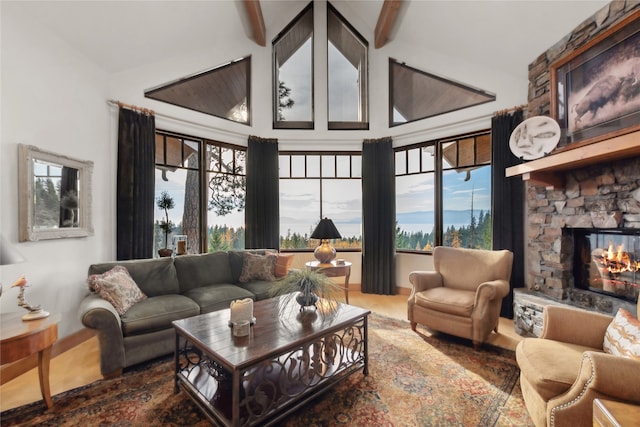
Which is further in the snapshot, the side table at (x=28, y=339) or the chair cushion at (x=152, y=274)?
the chair cushion at (x=152, y=274)

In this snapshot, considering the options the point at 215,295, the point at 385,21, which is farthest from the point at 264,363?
the point at 385,21

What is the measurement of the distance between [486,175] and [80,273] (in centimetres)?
505

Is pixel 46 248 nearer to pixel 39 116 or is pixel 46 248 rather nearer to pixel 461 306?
pixel 39 116

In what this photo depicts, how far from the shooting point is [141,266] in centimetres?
304

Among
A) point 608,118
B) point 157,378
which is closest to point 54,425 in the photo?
point 157,378

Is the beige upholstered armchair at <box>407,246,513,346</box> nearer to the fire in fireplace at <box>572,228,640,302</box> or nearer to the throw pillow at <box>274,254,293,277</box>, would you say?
the fire in fireplace at <box>572,228,640,302</box>

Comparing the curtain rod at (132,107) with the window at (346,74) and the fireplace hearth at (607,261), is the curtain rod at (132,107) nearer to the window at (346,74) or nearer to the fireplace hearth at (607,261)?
the window at (346,74)

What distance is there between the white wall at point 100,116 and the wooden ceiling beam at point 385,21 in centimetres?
17

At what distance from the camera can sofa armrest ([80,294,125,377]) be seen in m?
2.19

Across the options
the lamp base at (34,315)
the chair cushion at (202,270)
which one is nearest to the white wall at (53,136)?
the lamp base at (34,315)

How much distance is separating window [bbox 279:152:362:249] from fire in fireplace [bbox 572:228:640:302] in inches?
113

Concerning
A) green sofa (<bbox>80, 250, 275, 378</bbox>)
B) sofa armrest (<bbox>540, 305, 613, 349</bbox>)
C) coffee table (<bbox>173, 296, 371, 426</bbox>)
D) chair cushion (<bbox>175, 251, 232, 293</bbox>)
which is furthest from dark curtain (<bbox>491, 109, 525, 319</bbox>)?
chair cushion (<bbox>175, 251, 232, 293</bbox>)

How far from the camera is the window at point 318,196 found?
5047 millimetres

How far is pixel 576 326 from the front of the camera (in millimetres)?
1908
